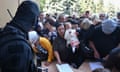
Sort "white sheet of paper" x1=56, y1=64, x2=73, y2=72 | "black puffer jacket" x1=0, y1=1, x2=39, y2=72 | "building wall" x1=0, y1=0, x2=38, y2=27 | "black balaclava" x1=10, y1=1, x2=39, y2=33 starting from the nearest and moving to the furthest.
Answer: "black puffer jacket" x1=0, y1=1, x2=39, y2=72 → "black balaclava" x1=10, y1=1, x2=39, y2=33 → "white sheet of paper" x1=56, y1=64, x2=73, y2=72 → "building wall" x1=0, y1=0, x2=38, y2=27

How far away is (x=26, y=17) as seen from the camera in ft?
6.41

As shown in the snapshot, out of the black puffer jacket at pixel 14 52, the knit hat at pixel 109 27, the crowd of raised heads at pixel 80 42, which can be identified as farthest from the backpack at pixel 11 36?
the knit hat at pixel 109 27

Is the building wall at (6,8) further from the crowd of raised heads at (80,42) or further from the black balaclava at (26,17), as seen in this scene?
the black balaclava at (26,17)

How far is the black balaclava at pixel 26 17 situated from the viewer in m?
1.89

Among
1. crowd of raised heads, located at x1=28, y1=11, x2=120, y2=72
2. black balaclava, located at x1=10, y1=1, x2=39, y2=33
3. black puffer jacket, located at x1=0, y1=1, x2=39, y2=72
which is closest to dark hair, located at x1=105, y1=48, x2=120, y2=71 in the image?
black puffer jacket, located at x1=0, y1=1, x2=39, y2=72

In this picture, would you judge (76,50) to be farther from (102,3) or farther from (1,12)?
(102,3)

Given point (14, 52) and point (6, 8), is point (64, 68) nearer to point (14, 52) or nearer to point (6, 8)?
point (14, 52)

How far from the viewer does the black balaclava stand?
1891 millimetres

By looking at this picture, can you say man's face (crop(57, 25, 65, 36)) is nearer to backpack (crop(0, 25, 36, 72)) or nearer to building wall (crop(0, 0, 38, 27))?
backpack (crop(0, 25, 36, 72))

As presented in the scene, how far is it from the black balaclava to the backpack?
8 cm

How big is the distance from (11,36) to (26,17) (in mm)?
249

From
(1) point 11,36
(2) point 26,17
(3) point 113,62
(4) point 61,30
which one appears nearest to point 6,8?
(4) point 61,30

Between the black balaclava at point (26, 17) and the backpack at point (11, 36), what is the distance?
0.27 feet

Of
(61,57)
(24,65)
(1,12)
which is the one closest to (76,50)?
(61,57)
